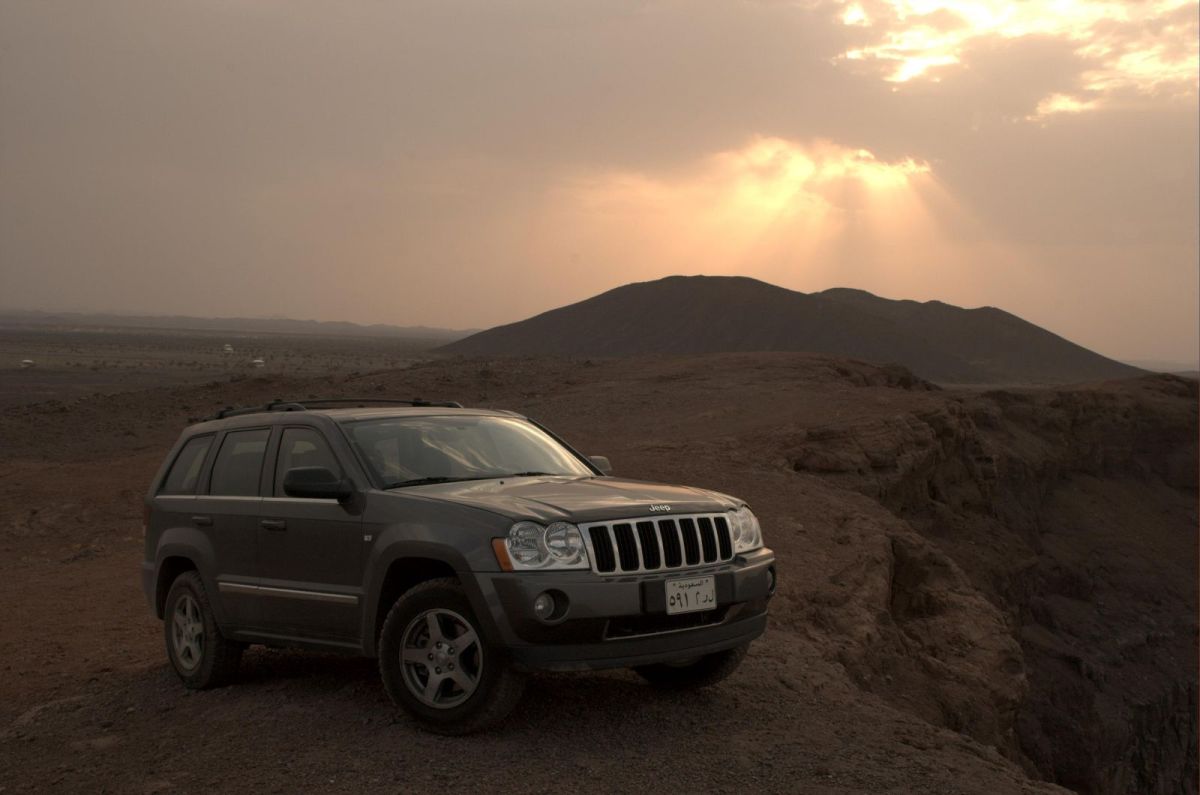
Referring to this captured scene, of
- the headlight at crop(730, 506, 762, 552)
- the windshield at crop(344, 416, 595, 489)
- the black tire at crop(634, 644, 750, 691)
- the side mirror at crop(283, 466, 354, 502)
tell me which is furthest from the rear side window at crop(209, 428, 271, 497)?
the headlight at crop(730, 506, 762, 552)

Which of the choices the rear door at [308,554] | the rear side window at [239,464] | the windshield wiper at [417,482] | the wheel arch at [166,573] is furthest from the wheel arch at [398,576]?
the wheel arch at [166,573]

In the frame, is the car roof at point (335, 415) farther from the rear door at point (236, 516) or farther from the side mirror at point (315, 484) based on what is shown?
Answer: the side mirror at point (315, 484)

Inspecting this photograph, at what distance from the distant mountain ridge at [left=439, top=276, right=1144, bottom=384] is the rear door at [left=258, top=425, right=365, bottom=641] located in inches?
2992

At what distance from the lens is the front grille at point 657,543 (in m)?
5.54

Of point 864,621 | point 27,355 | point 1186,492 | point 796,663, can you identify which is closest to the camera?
point 796,663

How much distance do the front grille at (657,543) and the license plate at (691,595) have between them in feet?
0.32

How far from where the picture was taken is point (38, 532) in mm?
14766

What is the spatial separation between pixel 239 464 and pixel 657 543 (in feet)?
9.63

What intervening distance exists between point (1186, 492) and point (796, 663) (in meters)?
31.3

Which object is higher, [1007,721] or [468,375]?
[468,375]

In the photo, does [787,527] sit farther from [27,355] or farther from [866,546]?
[27,355]

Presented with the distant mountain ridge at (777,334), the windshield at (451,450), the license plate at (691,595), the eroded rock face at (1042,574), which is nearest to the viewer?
the license plate at (691,595)

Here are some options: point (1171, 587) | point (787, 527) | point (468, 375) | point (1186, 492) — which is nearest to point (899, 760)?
point (787, 527)

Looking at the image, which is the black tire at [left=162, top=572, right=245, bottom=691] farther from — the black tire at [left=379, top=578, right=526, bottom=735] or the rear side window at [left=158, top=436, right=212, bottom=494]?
the black tire at [left=379, top=578, right=526, bottom=735]
